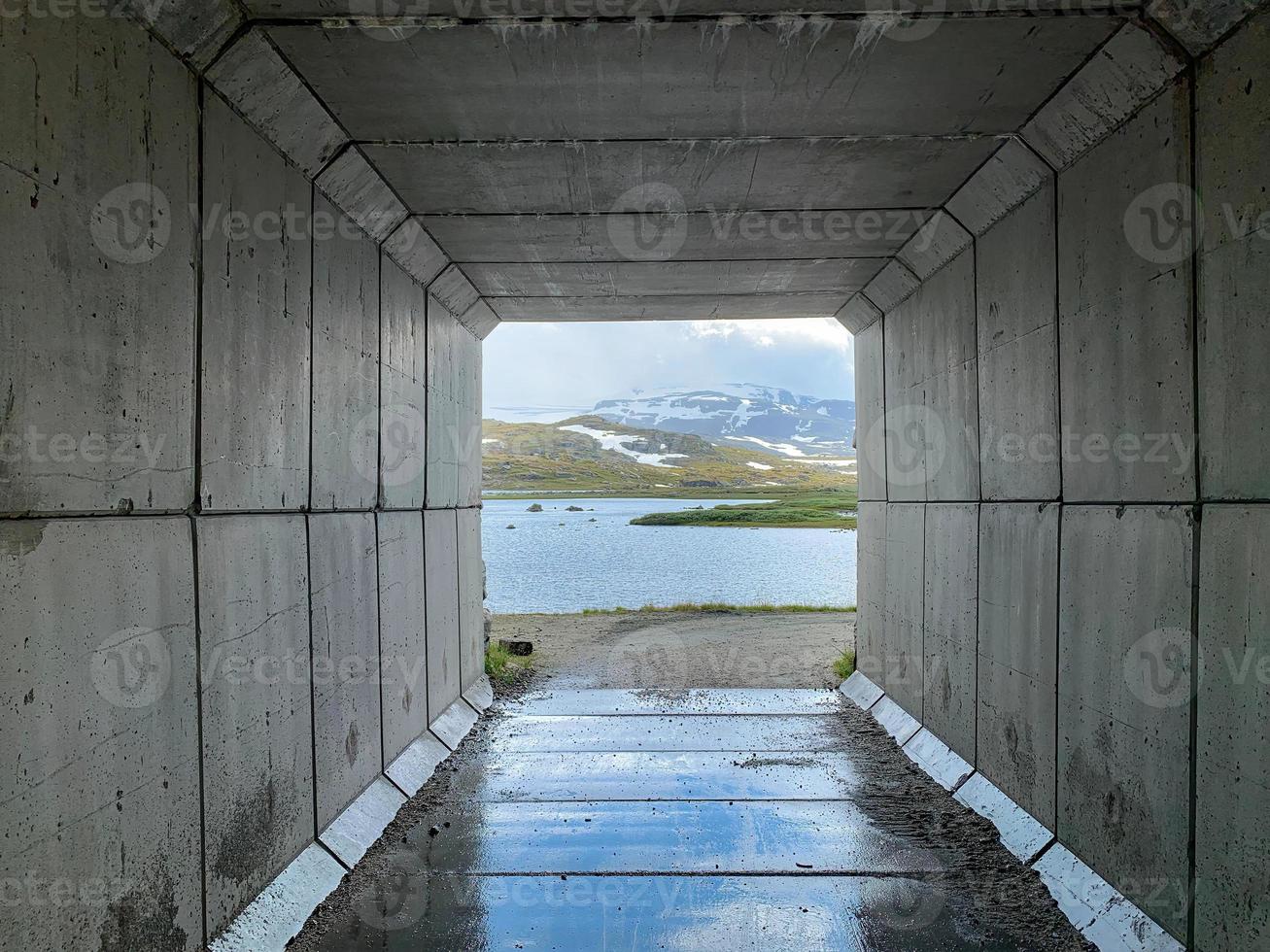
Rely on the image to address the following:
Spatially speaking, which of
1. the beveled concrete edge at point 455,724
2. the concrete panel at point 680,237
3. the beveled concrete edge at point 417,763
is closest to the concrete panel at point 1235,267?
the concrete panel at point 680,237

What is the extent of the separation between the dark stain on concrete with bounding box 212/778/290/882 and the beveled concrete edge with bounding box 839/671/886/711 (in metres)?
6.36

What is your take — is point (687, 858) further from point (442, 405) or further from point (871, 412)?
point (871, 412)

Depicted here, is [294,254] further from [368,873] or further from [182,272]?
[368,873]

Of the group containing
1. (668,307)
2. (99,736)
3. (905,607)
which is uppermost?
(668,307)

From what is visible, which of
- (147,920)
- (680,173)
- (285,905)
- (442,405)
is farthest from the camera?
(442,405)

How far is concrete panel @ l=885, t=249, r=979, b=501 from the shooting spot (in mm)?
6758

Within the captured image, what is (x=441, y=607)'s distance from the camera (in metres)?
8.66

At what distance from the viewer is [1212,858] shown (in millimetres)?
3615

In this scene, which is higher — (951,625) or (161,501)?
(161,501)

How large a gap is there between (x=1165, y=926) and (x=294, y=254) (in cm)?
530

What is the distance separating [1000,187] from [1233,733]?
3.63 metres

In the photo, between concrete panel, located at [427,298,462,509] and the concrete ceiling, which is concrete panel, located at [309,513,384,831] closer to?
concrete panel, located at [427,298,462,509]

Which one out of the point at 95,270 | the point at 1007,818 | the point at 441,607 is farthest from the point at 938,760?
the point at 95,270

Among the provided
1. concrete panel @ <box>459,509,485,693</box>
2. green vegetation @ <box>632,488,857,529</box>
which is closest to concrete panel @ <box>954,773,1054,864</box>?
concrete panel @ <box>459,509,485,693</box>
